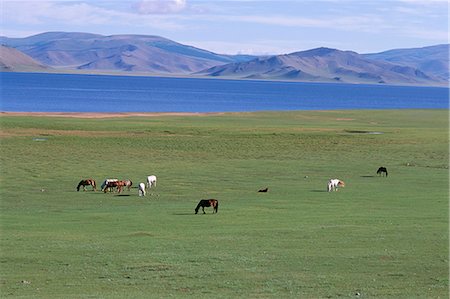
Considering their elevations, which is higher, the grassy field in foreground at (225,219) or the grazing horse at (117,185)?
the grazing horse at (117,185)

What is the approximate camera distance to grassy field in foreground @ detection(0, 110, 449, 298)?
63.5 ft

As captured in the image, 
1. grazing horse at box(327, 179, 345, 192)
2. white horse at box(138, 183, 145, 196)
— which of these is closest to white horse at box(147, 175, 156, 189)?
white horse at box(138, 183, 145, 196)

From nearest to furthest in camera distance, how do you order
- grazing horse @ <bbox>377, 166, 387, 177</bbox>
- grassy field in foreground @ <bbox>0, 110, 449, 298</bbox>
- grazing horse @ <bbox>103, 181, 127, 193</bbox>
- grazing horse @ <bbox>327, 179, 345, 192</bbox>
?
grassy field in foreground @ <bbox>0, 110, 449, 298</bbox> → grazing horse @ <bbox>103, 181, 127, 193</bbox> → grazing horse @ <bbox>327, 179, 345, 192</bbox> → grazing horse @ <bbox>377, 166, 387, 177</bbox>

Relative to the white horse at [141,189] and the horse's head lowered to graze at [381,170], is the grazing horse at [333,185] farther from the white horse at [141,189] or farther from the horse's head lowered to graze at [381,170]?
the white horse at [141,189]

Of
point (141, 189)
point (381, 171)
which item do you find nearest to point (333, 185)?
point (381, 171)

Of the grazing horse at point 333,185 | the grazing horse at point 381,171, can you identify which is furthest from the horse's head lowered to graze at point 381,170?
the grazing horse at point 333,185

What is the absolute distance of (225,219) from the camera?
29.5 m

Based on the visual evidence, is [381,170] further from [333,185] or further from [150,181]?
[150,181]

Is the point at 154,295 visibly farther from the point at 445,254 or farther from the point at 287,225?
the point at 287,225

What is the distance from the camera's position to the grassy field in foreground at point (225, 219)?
19359 mm

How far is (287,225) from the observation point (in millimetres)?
27484

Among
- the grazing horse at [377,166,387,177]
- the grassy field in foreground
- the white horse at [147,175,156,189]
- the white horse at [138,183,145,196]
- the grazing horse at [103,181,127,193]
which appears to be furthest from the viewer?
the grazing horse at [377,166,387,177]

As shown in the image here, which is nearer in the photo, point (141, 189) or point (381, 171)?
point (141, 189)

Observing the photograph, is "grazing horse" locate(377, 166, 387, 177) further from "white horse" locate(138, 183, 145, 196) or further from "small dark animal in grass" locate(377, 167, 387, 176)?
"white horse" locate(138, 183, 145, 196)
